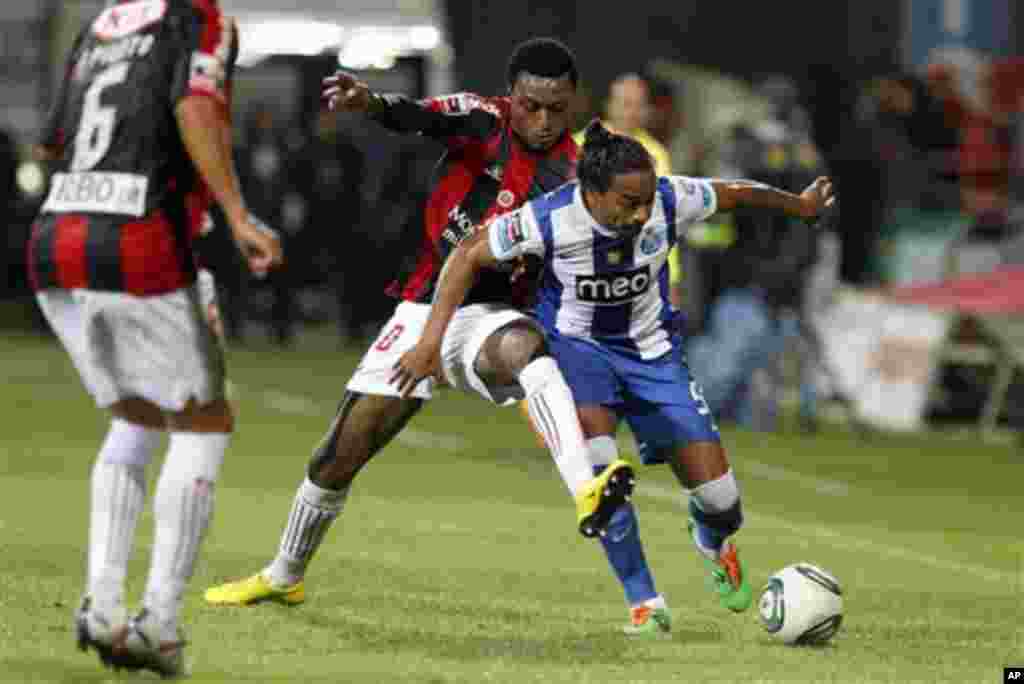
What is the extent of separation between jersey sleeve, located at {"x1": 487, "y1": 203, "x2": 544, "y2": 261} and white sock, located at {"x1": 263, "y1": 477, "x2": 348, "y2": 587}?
3.85 ft

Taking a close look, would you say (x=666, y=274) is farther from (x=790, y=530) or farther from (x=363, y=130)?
(x=363, y=130)

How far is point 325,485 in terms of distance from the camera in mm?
10352

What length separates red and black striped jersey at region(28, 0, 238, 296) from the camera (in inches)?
325

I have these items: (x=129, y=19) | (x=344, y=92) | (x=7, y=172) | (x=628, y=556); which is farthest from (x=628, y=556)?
(x=7, y=172)

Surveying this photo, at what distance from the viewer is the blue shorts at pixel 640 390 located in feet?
33.0

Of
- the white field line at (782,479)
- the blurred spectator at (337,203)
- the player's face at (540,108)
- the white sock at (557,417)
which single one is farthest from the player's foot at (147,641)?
the blurred spectator at (337,203)

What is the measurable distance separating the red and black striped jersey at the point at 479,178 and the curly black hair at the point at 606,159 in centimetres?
55

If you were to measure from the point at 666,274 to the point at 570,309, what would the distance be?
0.44 metres

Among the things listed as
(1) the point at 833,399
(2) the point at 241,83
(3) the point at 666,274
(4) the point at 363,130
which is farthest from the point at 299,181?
(3) the point at 666,274

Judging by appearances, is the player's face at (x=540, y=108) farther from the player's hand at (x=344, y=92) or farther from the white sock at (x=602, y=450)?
the white sock at (x=602, y=450)

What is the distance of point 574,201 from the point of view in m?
9.98

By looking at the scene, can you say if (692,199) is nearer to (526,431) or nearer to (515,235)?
(515,235)

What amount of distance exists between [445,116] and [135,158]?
2.16 metres

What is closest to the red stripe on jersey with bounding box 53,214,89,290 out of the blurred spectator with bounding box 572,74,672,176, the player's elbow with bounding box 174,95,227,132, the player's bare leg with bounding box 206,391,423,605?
the player's elbow with bounding box 174,95,227,132
